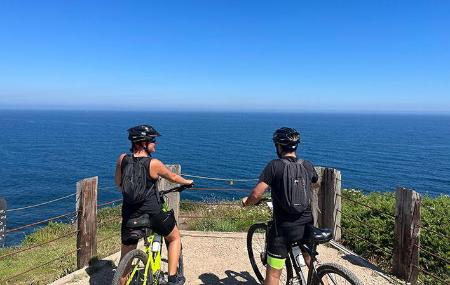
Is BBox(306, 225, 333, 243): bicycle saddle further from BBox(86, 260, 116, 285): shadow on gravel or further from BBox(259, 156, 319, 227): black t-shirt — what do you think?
BBox(86, 260, 116, 285): shadow on gravel

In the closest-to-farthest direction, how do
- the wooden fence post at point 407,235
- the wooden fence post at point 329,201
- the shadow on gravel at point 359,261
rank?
the wooden fence post at point 407,235 < the shadow on gravel at point 359,261 < the wooden fence post at point 329,201

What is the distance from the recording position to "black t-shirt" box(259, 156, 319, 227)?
4.55 meters

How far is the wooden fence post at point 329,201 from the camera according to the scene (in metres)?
8.33

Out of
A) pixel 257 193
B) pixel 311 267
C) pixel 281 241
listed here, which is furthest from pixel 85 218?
pixel 311 267

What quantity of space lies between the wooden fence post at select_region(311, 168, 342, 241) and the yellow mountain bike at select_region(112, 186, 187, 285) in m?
4.29

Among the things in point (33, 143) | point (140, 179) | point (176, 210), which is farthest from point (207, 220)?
point (33, 143)

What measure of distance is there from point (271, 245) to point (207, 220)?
637 centimetres

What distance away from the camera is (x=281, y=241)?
4730 mm

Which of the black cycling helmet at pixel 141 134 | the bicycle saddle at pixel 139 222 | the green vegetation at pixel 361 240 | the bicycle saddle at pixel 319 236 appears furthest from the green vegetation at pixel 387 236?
the black cycling helmet at pixel 141 134

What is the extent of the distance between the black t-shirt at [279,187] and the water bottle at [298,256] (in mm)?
389

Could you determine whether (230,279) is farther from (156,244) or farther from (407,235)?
(407,235)

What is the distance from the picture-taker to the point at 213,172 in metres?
50.3

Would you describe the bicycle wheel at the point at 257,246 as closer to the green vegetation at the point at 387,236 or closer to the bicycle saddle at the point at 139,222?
the bicycle saddle at the point at 139,222

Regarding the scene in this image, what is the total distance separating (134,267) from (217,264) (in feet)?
9.15
